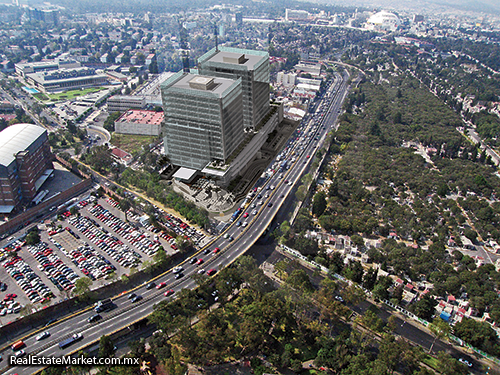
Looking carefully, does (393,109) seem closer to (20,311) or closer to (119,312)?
(119,312)

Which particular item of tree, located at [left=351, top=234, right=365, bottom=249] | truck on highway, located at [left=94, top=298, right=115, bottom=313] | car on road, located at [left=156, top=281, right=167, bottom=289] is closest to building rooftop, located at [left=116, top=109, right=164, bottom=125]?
car on road, located at [left=156, top=281, right=167, bottom=289]

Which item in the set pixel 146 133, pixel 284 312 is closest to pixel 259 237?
pixel 284 312

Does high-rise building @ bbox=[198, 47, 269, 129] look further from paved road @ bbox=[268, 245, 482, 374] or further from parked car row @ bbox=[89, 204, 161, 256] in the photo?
paved road @ bbox=[268, 245, 482, 374]

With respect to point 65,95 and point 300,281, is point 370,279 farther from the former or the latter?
point 65,95

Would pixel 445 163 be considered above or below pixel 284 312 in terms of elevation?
below

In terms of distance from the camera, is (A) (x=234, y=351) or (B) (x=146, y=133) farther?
(B) (x=146, y=133)

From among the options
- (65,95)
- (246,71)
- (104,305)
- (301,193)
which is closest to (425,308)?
(301,193)

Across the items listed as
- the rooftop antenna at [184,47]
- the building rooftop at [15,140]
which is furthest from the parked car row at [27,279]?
the rooftop antenna at [184,47]
